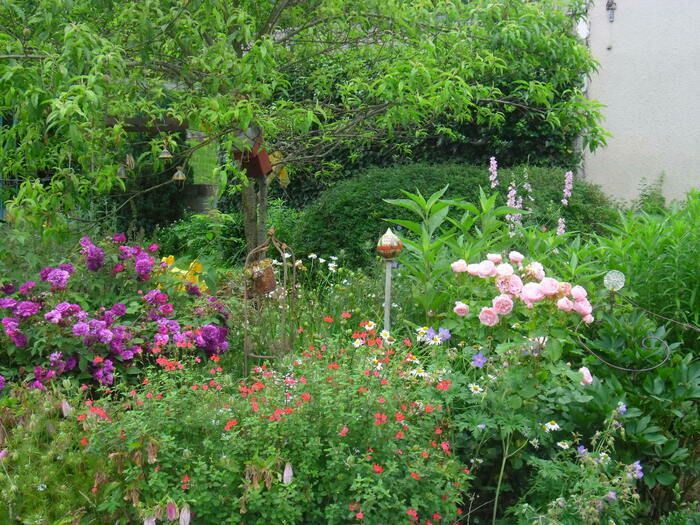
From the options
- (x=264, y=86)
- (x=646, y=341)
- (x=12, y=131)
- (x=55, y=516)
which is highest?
(x=264, y=86)

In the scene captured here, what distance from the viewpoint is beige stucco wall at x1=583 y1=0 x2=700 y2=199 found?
9297 mm

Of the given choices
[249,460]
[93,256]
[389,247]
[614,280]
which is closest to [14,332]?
[93,256]

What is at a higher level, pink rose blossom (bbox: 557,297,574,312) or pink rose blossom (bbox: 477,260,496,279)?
pink rose blossom (bbox: 477,260,496,279)

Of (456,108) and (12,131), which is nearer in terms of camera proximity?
(12,131)

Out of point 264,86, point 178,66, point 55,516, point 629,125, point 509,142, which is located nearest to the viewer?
point 55,516

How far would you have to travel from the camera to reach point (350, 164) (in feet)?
32.6

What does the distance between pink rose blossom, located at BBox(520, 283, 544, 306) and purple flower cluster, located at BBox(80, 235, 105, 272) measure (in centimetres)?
237

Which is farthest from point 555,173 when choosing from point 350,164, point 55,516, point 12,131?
point 55,516

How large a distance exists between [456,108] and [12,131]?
307cm

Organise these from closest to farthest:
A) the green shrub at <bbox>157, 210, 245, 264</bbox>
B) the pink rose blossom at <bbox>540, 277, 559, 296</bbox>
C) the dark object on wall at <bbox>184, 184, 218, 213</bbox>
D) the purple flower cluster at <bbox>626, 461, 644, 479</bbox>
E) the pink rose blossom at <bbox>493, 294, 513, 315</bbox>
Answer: the purple flower cluster at <bbox>626, 461, 644, 479</bbox>, the pink rose blossom at <bbox>540, 277, 559, 296</bbox>, the pink rose blossom at <bbox>493, 294, 513, 315</bbox>, the green shrub at <bbox>157, 210, 245, 264</bbox>, the dark object on wall at <bbox>184, 184, 218, 213</bbox>

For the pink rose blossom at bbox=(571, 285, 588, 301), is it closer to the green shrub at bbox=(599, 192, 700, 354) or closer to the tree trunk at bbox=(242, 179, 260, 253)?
the green shrub at bbox=(599, 192, 700, 354)

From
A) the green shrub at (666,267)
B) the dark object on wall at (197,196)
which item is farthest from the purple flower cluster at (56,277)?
the dark object on wall at (197,196)

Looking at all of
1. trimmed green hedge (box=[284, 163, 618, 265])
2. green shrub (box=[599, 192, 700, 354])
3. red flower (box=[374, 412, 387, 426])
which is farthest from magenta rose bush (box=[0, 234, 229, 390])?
trimmed green hedge (box=[284, 163, 618, 265])

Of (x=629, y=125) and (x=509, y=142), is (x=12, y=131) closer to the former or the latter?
(x=509, y=142)
